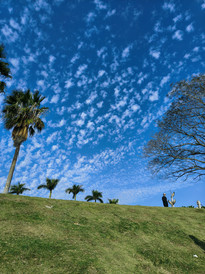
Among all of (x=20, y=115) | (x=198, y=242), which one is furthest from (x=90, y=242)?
(x=20, y=115)

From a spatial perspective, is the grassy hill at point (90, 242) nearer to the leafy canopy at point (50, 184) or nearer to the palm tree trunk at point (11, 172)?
the palm tree trunk at point (11, 172)

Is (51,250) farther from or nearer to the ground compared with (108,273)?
farther from the ground

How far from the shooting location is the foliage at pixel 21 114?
1989 centimetres

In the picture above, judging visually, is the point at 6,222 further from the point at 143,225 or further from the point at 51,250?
the point at 143,225

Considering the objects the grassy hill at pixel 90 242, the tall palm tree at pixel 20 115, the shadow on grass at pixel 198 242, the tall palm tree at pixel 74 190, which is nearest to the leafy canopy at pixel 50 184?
the tall palm tree at pixel 74 190

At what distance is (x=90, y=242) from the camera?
723 centimetres

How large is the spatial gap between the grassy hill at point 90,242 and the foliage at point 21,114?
38.2 ft

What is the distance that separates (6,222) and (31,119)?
50.0ft

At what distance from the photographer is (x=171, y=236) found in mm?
10398

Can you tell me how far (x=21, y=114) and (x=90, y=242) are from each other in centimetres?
1765

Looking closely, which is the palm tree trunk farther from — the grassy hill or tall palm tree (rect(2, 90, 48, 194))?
the grassy hill

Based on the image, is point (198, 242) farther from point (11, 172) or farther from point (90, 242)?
point (11, 172)

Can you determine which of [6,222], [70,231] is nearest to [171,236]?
[70,231]

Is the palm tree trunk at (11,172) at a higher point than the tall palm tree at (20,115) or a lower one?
lower
